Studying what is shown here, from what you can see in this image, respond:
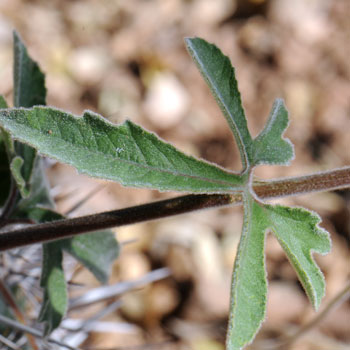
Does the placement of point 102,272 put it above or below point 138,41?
below

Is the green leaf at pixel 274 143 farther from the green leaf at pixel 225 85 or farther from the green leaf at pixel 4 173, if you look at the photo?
the green leaf at pixel 4 173

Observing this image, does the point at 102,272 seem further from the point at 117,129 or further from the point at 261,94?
the point at 261,94

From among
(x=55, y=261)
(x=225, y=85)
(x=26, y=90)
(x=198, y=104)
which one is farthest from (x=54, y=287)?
(x=198, y=104)

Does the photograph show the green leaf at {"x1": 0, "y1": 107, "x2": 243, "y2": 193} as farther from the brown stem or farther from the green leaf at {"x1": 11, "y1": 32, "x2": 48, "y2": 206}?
the green leaf at {"x1": 11, "y1": 32, "x2": 48, "y2": 206}

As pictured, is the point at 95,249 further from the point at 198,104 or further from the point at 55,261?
the point at 198,104

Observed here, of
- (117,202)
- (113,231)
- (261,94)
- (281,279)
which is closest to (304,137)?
(261,94)

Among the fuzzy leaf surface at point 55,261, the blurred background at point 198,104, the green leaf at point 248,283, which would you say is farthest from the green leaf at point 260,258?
the blurred background at point 198,104

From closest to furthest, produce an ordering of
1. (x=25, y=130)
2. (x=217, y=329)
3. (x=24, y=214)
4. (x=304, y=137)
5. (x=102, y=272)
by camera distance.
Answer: (x=25, y=130) < (x=24, y=214) < (x=102, y=272) < (x=217, y=329) < (x=304, y=137)

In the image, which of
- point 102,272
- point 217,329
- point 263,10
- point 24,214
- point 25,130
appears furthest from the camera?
point 263,10
